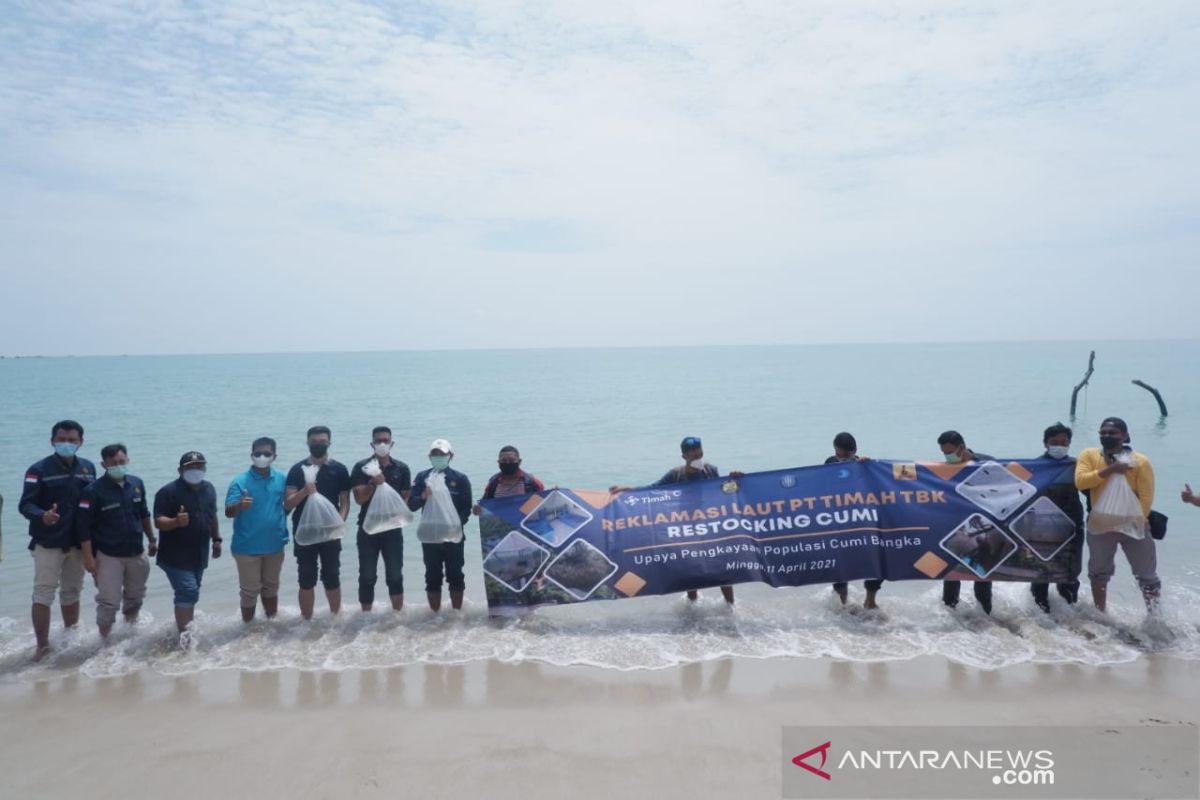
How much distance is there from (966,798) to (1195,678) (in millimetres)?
2646

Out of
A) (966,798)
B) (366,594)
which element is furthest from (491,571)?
(966,798)

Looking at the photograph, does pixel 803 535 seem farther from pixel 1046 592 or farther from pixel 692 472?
pixel 1046 592

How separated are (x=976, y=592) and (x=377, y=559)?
5290 millimetres

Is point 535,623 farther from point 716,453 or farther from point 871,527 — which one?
point 716,453

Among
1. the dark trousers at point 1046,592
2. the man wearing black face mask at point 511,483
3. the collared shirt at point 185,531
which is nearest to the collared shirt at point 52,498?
the collared shirt at point 185,531

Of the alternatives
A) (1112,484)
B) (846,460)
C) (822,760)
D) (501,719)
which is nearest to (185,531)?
(501,719)

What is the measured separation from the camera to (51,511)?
5.98 metres

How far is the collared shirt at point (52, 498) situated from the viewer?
5992 mm

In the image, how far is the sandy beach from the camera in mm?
4281

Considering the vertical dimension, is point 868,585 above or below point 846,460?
below

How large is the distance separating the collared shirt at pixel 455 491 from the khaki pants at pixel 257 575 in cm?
131

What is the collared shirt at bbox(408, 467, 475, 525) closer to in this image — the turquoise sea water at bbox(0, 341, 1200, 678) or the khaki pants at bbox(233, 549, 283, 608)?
the turquoise sea water at bbox(0, 341, 1200, 678)

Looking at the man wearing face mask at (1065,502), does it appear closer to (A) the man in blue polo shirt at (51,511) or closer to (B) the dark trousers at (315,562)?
(B) the dark trousers at (315,562)

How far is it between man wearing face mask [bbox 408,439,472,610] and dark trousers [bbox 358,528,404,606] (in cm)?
26
